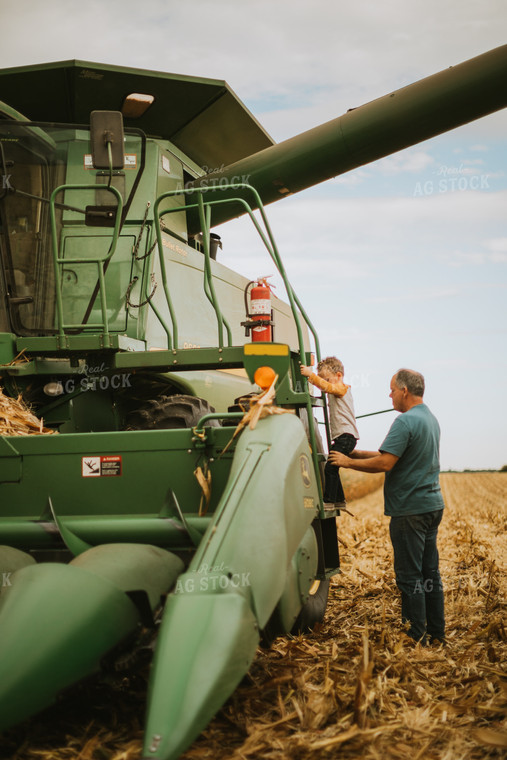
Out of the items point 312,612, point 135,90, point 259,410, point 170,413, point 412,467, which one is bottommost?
point 312,612

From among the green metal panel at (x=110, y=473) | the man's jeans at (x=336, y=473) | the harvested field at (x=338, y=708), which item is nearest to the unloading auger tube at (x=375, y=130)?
the man's jeans at (x=336, y=473)

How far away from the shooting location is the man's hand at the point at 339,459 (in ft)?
15.1

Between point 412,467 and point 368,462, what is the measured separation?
0.31 meters

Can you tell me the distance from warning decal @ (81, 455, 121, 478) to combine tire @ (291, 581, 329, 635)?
141 centimetres

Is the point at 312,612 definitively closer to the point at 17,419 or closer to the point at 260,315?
the point at 260,315

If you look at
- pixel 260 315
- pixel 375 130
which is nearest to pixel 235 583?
pixel 260 315

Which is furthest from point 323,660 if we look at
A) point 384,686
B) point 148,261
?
point 148,261

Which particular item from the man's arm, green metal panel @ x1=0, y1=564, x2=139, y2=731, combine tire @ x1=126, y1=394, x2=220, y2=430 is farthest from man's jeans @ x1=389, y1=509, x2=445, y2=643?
green metal panel @ x1=0, y1=564, x2=139, y2=731

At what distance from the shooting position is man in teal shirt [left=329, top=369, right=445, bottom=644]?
180 inches

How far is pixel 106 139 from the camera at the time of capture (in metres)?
4.57

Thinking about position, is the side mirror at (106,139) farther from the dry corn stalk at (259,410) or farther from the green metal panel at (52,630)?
the green metal panel at (52,630)

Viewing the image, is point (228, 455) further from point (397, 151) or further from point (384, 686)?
point (397, 151)

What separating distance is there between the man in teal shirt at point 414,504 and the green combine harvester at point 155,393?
443 millimetres

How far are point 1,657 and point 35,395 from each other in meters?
2.73
